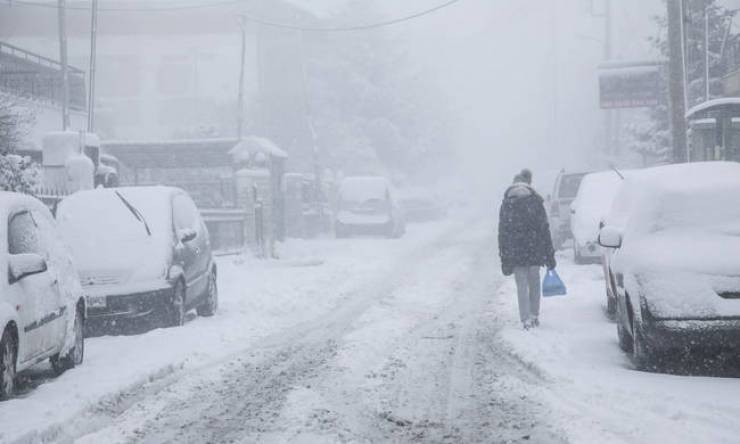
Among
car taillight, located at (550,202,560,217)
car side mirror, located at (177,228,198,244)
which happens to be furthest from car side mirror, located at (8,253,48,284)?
car taillight, located at (550,202,560,217)

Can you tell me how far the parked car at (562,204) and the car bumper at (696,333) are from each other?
534 inches

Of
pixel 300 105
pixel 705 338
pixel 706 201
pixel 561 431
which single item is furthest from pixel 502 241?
pixel 300 105

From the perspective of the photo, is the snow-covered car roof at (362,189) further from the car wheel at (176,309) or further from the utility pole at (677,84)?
the car wheel at (176,309)

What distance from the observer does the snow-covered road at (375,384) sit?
584cm

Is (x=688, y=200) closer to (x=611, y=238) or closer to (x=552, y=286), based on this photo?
(x=611, y=238)

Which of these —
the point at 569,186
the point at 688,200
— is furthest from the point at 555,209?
the point at 688,200

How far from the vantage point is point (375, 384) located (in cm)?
739

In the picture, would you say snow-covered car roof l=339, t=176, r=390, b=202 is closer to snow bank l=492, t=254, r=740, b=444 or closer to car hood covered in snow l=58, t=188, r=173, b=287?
car hood covered in snow l=58, t=188, r=173, b=287

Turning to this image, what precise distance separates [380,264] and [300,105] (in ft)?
92.1

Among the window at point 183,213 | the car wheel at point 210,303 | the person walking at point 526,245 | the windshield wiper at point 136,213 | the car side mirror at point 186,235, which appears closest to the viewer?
the person walking at point 526,245

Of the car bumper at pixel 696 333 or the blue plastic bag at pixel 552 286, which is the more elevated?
the blue plastic bag at pixel 552 286

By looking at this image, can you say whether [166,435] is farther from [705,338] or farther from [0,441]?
[705,338]

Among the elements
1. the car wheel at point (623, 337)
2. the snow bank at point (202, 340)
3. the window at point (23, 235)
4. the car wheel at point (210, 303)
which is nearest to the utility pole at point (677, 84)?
the snow bank at point (202, 340)

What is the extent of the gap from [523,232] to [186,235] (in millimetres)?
4493
